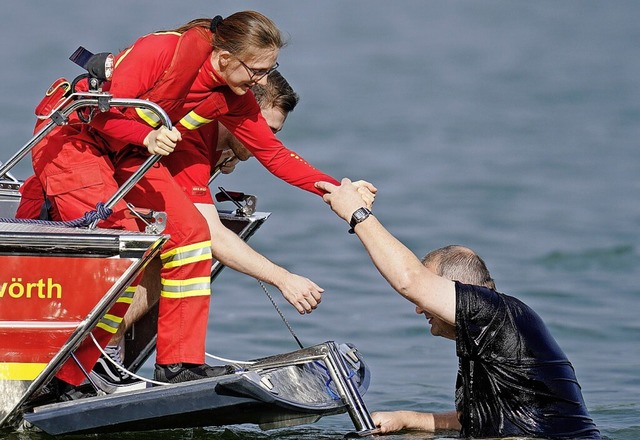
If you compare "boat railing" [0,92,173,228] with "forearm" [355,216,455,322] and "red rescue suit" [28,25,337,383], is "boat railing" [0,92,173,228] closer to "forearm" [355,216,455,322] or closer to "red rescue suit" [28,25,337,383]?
"red rescue suit" [28,25,337,383]

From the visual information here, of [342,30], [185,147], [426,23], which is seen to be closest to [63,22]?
[342,30]

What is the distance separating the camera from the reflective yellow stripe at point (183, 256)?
17.5ft

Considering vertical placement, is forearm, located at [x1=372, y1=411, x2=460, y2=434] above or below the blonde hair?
below

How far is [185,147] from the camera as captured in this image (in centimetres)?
581

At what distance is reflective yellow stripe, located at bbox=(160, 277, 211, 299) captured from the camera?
534 cm

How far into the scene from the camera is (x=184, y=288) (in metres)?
5.34

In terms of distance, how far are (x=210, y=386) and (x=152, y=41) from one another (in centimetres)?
143

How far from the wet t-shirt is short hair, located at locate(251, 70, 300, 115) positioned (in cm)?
155

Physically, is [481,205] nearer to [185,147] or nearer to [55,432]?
[185,147]

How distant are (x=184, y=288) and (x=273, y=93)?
3.69 feet

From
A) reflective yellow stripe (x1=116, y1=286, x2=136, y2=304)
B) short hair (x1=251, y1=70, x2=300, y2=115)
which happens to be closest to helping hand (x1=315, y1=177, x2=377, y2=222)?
short hair (x1=251, y1=70, x2=300, y2=115)

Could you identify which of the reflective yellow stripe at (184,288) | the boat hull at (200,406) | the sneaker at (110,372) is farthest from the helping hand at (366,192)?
the sneaker at (110,372)

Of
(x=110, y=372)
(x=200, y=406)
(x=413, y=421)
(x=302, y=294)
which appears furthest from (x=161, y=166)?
(x=413, y=421)

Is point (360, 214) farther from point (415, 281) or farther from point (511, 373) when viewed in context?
point (511, 373)
